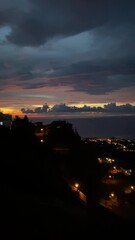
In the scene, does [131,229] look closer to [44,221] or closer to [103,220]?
[103,220]

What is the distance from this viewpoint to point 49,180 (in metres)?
24.8

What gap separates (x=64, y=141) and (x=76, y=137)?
74.7 inches

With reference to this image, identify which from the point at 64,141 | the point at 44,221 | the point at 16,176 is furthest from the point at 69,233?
the point at 64,141

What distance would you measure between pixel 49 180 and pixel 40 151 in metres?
5.35

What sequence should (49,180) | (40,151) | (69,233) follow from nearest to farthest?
(69,233) < (49,180) < (40,151)

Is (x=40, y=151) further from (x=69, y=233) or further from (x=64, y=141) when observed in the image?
(x=64, y=141)

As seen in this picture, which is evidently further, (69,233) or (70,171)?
(70,171)

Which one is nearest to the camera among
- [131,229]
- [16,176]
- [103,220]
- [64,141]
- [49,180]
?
[131,229]

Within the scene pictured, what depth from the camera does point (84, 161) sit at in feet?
147

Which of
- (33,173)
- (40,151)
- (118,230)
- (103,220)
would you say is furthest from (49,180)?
(118,230)

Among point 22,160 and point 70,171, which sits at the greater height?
point 22,160

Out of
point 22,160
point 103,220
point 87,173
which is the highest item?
point 22,160

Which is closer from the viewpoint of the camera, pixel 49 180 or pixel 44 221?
pixel 44 221

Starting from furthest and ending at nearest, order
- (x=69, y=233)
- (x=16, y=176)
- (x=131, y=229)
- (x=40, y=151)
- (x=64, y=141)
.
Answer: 1. (x=64, y=141)
2. (x=40, y=151)
3. (x=16, y=176)
4. (x=131, y=229)
5. (x=69, y=233)
